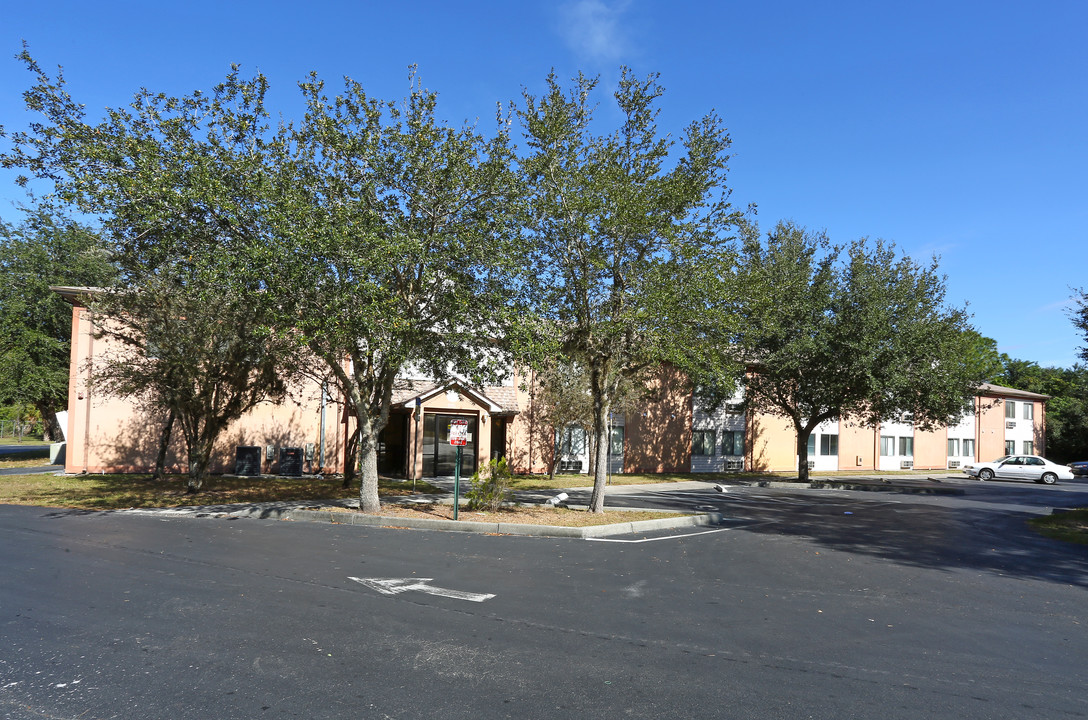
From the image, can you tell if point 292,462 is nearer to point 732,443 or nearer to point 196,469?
point 196,469

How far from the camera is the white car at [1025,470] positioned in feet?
128

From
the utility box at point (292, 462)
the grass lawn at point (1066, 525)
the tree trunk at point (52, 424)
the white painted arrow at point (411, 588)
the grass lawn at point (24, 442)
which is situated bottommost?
the grass lawn at point (24, 442)

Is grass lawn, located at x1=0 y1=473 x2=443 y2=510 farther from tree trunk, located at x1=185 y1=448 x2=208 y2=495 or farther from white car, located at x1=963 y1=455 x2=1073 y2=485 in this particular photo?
white car, located at x1=963 y1=455 x2=1073 y2=485

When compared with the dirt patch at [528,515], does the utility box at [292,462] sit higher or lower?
higher

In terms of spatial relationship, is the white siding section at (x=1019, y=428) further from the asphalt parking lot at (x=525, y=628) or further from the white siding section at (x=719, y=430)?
the asphalt parking lot at (x=525, y=628)

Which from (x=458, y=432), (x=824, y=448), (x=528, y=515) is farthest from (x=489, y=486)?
(x=824, y=448)

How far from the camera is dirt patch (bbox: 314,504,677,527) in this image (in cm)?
1466

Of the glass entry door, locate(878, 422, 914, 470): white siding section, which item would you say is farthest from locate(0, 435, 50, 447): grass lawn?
locate(878, 422, 914, 470): white siding section

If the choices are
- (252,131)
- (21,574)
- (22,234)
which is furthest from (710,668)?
(22,234)

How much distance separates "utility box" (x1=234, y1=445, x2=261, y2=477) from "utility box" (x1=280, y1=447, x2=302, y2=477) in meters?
0.96

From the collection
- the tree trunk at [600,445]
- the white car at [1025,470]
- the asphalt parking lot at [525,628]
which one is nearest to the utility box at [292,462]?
the asphalt parking lot at [525,628]

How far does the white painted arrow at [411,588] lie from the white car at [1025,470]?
42.7 metres

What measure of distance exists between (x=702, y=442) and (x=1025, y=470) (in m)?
19.6

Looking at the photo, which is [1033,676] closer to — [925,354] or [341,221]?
[341,221]
